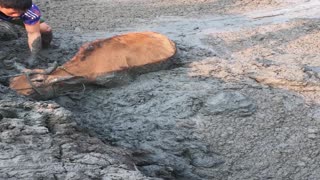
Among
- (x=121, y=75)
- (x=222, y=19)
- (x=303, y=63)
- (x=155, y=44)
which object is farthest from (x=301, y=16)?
(x=121, y=75)

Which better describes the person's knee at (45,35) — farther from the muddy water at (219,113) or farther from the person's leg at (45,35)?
the muddy water at (219,113)

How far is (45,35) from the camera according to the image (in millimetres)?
4324

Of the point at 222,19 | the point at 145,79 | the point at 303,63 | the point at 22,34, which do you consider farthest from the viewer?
the point at 222,19

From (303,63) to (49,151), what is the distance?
2.45 meters

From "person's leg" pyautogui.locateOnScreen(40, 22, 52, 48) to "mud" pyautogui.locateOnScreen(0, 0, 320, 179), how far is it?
8 cm

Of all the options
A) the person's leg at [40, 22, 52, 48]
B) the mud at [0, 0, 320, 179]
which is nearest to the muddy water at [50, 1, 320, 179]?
the mud at [0, 0, 320, 179]

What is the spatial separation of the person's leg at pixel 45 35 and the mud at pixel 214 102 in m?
0.08

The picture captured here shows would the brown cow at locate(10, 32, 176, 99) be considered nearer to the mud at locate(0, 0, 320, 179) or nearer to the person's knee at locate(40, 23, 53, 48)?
the mud at locate(0, 0, 320, 179)

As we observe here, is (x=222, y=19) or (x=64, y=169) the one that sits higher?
(x=64, y=169)

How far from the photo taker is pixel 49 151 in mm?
2480

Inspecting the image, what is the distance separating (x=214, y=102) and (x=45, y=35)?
5.32ft

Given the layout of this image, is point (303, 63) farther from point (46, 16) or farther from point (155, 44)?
point (46, 16)

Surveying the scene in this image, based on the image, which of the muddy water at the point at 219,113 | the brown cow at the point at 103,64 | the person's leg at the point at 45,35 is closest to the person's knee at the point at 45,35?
the person's leg at the point at 45,35

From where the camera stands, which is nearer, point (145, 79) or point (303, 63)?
point (145, 79)
